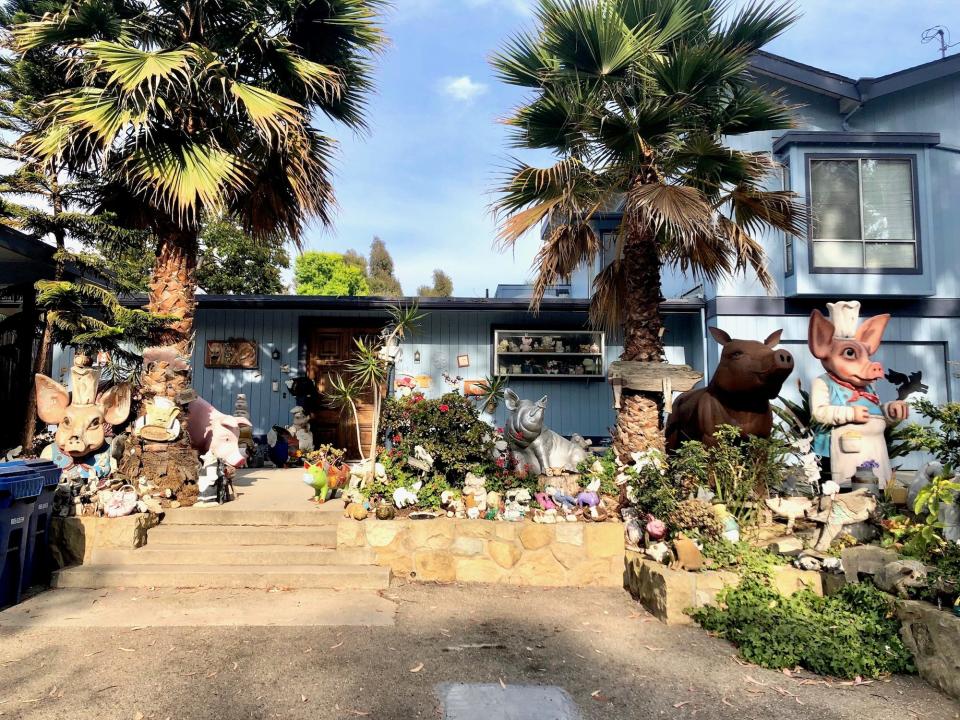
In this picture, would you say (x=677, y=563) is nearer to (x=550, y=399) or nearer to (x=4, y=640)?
(x=4, y=640)

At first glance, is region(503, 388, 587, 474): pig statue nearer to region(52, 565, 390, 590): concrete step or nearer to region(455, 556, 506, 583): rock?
region(455, 556, 506, 583): rock

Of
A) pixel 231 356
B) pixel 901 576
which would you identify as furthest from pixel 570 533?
pixel 231 356

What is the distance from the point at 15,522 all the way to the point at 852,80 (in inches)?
528

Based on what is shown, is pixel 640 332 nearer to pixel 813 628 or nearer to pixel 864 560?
pixel 864 560

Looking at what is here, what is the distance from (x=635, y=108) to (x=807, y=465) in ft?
13.5

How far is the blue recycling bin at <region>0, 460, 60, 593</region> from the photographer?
4484 millimetres

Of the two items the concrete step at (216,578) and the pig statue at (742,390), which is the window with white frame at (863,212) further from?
the concrete step at (216,578)

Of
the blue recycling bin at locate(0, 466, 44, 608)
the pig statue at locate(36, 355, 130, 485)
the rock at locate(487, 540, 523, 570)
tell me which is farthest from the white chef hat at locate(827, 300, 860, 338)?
the pig statue at locate(36, 355, 130, 485)

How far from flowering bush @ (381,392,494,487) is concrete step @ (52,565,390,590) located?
118cm

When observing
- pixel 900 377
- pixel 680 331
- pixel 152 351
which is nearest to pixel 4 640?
pixel 152 351

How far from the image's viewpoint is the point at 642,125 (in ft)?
18.7

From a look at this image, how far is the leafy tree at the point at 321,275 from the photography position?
27672 millimetres

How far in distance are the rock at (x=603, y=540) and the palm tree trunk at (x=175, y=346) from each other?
4000mm

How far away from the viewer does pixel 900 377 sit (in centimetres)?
603
